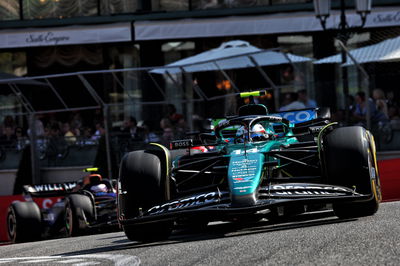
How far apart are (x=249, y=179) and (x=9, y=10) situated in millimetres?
20180

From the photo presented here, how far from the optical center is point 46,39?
86.2 feet

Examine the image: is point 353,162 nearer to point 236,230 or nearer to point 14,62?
point 236,230

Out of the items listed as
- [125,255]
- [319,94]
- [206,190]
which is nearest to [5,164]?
[319,94]

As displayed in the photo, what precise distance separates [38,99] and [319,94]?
499cm

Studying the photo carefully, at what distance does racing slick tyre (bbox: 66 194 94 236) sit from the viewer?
13.8m

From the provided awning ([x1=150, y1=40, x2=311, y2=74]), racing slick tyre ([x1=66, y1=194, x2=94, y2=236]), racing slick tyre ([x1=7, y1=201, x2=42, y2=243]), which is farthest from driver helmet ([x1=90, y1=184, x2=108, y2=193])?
awning ([x1=150, y1=40, x2=311, y2=74])

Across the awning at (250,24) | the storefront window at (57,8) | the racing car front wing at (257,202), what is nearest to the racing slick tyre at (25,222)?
the racing car front wing at (257,202)

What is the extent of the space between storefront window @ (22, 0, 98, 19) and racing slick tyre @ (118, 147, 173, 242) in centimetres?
1853

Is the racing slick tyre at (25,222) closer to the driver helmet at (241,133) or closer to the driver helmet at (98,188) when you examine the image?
the driver helmet at (98,188)

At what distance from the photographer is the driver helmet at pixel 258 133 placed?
9664mm

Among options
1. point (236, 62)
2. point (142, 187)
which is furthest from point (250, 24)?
point (142, 187)

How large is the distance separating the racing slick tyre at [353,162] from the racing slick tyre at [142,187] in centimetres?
157

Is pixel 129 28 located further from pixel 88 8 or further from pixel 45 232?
pixel 45 232

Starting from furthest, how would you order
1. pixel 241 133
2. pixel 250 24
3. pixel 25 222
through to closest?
pixel 250 24 → pixel 25 222 → pixel 241 133
